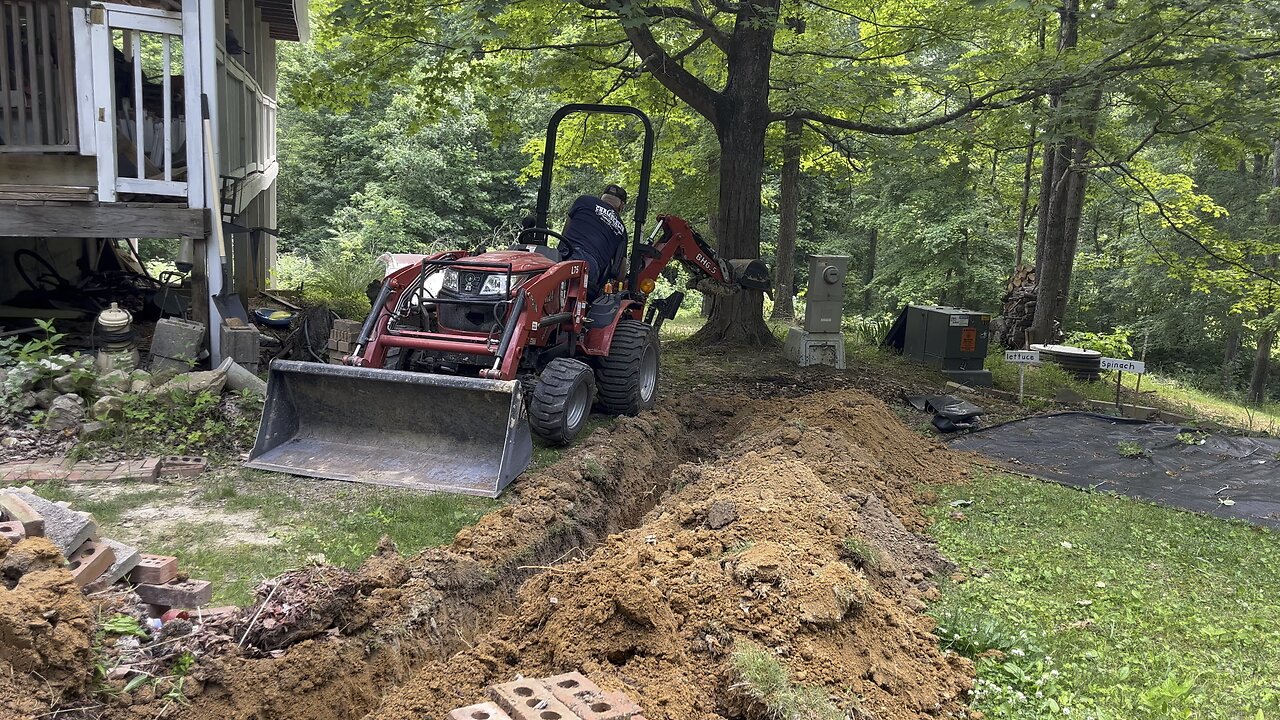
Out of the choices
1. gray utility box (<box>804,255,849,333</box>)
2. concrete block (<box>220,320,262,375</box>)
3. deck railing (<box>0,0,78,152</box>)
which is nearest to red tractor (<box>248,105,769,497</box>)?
concrete block (<box>220,320,262,375</box>)

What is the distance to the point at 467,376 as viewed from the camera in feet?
22.2

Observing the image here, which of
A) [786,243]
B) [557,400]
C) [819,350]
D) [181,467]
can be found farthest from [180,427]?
[786,243]

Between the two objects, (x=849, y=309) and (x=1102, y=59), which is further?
(x=849, y=309)

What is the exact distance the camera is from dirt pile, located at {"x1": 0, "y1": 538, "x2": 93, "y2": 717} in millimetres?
2852

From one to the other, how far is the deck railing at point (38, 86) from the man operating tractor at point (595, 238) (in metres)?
4.77

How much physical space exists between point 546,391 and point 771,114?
276 inches

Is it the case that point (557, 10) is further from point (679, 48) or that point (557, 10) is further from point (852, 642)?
point (852, 642)

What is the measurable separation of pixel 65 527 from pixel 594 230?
5.23 m

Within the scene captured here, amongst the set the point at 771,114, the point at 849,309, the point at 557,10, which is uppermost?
the point at 557,10

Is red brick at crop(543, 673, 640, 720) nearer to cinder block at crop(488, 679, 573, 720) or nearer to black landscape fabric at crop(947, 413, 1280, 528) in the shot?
cinder block at crop(488, 679, 573, 720)

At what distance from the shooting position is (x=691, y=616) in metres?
3.58

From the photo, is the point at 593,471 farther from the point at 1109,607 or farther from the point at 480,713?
the point at 480,713

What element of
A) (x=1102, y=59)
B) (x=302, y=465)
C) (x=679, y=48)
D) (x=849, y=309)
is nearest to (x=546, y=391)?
(x=302, y=465)

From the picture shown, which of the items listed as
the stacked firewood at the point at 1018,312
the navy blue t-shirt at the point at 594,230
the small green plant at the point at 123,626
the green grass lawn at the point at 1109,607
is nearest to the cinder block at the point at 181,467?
the small green plant at the point at 123,626
